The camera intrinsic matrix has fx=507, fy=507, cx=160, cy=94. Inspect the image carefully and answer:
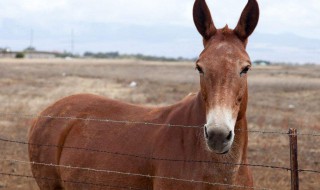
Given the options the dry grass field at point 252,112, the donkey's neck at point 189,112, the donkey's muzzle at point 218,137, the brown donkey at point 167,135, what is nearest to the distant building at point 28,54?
the dry grass field at point 252,112

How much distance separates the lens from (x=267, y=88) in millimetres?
28438

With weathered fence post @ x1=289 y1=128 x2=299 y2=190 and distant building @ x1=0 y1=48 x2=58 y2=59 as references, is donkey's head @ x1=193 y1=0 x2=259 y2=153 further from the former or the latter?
distant building @ x1=0 y1=48 x2=58 y2=59

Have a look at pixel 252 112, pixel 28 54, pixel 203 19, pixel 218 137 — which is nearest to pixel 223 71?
pixel 218 137

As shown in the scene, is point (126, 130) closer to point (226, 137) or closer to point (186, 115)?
point (186, 115)

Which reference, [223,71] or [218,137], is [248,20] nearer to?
[223,71]

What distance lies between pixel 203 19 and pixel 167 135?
3.66ft

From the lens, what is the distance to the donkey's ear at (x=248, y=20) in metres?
4.34

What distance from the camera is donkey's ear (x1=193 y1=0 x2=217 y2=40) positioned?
4.43 meters

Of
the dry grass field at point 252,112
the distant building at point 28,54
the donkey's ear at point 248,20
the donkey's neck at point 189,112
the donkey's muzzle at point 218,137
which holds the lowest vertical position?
the dry grass field at point 252,112

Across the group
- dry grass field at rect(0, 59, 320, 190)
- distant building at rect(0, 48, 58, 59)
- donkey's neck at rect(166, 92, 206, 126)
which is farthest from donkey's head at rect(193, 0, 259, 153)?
distant building at rect(0, 48, 58, 59)

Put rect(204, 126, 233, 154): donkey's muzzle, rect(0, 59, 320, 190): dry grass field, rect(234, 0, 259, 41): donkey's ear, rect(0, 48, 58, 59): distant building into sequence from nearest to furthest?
rect(204, 126, 233, 154): donkey's muzzle → rect(234, 0, 259, 41): donkey's ear → rect(0, 59, 320, 190): dry grass field → rect(0, 48, 58, 59): distant building

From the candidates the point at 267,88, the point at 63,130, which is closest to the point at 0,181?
the point at 63,130

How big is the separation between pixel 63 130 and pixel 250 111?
13.4m

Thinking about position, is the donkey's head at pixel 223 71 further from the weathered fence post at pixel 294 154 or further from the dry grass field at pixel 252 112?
the dry grass field at pixel 252 112
